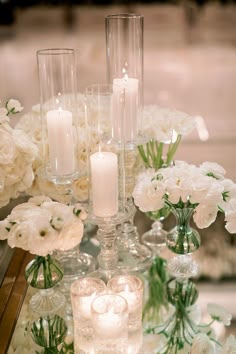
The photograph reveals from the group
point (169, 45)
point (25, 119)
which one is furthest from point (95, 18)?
point (25, 119)

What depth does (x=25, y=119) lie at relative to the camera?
1282mm

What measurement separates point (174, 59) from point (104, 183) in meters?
4.63

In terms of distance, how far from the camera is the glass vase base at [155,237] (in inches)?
53.9

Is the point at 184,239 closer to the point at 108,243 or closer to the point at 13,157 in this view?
the point at 108,243

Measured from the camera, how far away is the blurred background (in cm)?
262

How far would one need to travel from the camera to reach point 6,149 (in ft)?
3.62

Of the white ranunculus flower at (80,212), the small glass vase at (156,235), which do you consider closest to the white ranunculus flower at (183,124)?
the small glass vase at (156,235)

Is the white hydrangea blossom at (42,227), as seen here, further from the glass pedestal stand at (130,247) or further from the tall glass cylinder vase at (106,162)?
the glass pedestal stand at (130,247)

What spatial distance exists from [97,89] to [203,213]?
33cm

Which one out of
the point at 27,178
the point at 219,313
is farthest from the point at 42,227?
the point at 219,313

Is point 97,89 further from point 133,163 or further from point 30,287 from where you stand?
point 30,287

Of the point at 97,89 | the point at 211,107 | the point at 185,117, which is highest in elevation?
the point at 97,89

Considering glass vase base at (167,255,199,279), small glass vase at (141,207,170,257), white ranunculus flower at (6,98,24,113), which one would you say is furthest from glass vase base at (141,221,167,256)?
white ranunculus flower at (6,98,24,113)

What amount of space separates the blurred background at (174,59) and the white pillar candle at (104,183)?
30 cm
